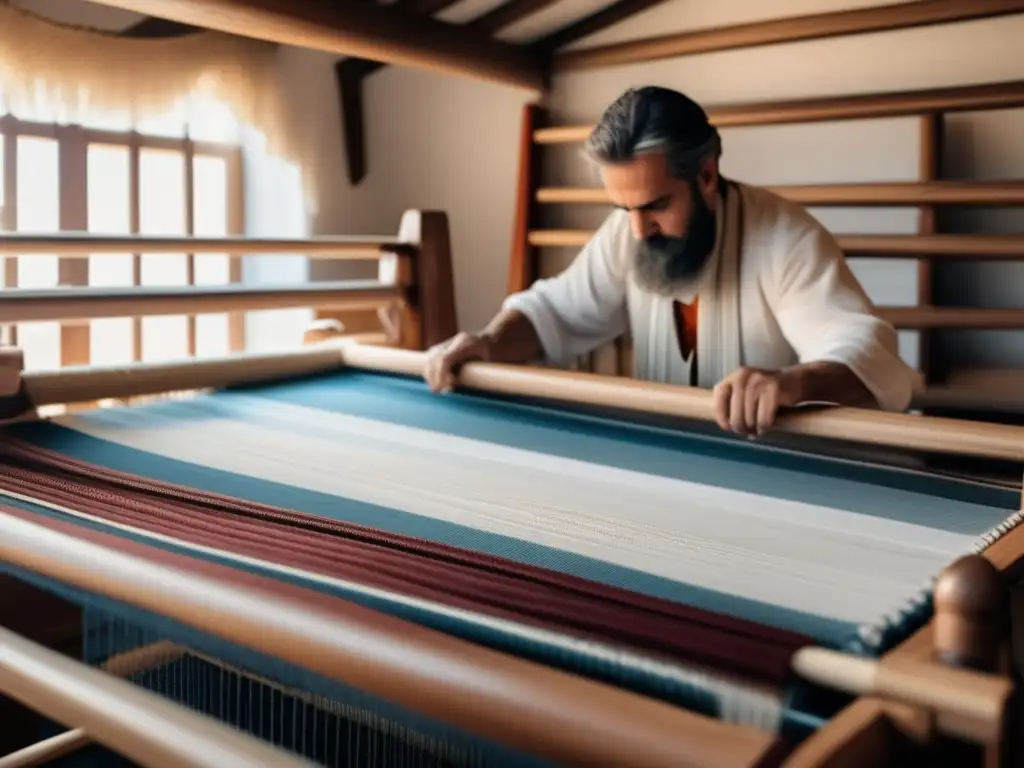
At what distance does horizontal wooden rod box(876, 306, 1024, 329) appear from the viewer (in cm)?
243

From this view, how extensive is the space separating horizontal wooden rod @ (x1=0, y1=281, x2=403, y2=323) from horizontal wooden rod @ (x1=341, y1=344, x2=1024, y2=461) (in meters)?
0.51

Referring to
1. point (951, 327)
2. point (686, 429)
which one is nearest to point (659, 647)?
point (686, 429)

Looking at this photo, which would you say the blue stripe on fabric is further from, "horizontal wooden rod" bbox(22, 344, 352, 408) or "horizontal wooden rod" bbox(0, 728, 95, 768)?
"horizontal wooden rod" bbox(0, 728, 95, 768)

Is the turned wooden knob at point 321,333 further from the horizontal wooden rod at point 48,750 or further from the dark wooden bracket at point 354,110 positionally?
the dark wooden bracket at point 354,110

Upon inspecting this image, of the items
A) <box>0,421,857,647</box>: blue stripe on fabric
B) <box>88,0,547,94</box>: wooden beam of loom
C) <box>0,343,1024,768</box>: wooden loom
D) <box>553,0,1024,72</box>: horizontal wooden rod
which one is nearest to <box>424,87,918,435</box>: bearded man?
<box>0,421,857,647</box>: blue stripe on fabric

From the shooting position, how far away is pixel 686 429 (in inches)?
52.0

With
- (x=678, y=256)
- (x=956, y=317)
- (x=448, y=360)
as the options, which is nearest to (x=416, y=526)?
(x=448, y=360)

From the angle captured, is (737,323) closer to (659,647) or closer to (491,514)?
(491,514)

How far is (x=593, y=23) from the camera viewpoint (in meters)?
3.15

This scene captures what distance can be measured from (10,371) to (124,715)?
0.76 meters

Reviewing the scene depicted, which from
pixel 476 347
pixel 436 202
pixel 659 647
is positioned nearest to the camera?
pixel 659 647

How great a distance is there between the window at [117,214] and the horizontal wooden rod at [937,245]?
5.41 ft

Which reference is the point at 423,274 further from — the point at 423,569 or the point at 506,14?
the point at 423,569

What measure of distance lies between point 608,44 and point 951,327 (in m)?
1.29
